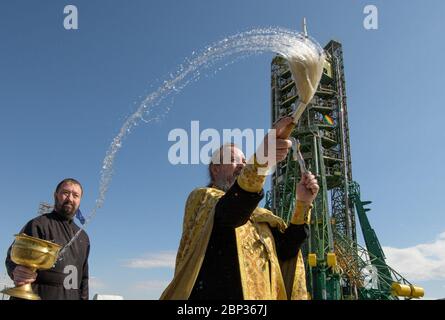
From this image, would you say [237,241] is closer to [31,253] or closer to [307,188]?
[307,188]

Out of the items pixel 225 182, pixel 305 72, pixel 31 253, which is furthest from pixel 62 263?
pixel 305 72

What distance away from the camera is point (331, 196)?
136 ft

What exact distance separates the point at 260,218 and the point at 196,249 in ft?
2.48

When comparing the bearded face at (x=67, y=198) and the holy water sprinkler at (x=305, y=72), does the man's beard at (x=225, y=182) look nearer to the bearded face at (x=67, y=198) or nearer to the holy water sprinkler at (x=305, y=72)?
the holy water sprinkler at (x=305, y=72)

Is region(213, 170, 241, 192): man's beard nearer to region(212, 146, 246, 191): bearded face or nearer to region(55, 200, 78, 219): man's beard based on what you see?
region(212, 146, 246, 191): bearded face

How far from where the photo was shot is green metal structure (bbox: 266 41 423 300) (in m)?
31.7

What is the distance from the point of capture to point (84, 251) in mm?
4641

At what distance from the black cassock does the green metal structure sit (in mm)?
23552

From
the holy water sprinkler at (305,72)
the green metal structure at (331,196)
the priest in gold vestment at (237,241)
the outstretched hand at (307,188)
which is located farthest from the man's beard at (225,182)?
the green metal structure at (331,196)

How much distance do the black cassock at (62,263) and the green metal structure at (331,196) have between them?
23552 mm

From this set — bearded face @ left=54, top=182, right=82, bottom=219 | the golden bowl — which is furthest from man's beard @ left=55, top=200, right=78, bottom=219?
the golden bowl

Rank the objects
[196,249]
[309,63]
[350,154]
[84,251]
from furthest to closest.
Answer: [350,154] < [84,251] < [196,249] < [309,63]
